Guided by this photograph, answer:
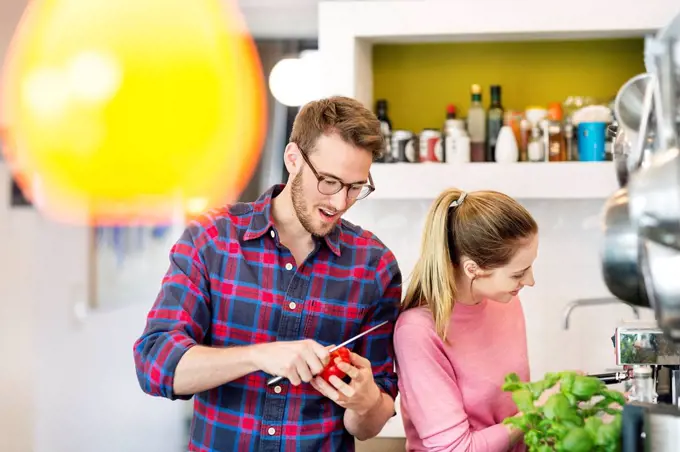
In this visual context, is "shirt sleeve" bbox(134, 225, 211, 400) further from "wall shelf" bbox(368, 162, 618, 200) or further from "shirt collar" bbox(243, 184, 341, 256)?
"wall shelf" bbox(368, 162, 618, 200)

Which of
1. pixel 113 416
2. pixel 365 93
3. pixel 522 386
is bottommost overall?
pixel 113 416

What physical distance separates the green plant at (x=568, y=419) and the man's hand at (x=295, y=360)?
1.22 ft

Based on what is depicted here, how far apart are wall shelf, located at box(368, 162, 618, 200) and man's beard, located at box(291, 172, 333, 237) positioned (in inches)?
50.8

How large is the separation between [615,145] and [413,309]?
0.54 metres

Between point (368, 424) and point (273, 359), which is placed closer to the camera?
point (273, 359)

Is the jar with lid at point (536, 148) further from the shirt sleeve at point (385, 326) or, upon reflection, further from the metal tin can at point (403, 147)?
the shirt sleeve at point (385, 326)

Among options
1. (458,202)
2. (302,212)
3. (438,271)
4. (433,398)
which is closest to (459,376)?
(433,398)

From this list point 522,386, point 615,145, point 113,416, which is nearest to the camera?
point 522,386

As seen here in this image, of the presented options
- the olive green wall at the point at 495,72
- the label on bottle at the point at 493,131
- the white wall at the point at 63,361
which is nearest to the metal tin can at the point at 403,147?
the olive green wall at the point at 495,72

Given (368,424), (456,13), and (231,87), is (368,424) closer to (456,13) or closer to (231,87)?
(456,13)

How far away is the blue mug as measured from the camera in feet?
9.64

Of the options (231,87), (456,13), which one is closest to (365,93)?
(456,13)

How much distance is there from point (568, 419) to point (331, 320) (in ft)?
2.13

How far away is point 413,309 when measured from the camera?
1.78 meters
